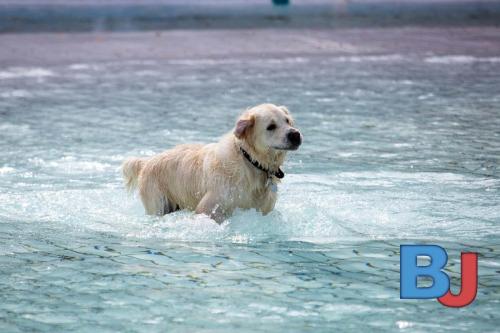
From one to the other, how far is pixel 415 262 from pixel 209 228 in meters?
1.76

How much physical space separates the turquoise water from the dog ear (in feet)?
2.17

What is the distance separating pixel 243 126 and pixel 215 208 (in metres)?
0.67

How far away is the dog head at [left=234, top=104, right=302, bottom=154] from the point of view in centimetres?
705

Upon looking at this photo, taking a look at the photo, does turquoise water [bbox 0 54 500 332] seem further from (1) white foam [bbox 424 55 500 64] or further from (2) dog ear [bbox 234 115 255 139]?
(1) white foam [bbox 424 55 500 64]

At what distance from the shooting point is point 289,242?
7133 mm

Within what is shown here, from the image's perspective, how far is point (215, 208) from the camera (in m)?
7.32

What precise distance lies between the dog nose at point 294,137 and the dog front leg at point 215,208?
75 cm

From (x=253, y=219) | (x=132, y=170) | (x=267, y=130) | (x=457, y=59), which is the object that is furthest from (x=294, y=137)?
(x=457, y=59)

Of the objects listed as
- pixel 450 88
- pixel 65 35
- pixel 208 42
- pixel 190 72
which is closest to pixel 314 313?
pixel 450 88

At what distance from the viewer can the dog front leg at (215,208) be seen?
732 cm

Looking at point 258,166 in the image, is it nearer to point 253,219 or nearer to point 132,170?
point 253,219

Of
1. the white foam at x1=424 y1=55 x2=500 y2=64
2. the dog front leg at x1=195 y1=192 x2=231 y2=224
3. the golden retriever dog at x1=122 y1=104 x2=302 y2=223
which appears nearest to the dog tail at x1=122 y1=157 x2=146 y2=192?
the golden retriever dog at x1=122 y1=104 x2=302 y2=223

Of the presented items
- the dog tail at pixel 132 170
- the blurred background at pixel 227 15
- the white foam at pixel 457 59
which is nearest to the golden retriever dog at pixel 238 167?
the dog tail at pixel 132 170

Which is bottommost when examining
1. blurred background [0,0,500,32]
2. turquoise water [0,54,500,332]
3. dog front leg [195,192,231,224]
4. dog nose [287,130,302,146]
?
turquoise water [0,54,500,332]
